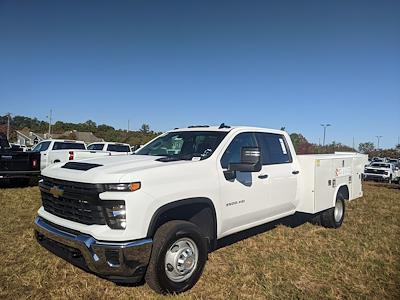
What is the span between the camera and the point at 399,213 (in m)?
9.42

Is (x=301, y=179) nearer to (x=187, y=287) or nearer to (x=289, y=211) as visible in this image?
(x=289, y=211)

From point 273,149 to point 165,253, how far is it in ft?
9.18

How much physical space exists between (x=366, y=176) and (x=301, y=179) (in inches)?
922

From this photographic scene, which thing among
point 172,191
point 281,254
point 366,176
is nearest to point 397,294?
point 281,254

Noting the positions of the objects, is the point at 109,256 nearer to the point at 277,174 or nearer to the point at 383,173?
the point at 277,174

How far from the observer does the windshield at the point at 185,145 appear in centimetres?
467

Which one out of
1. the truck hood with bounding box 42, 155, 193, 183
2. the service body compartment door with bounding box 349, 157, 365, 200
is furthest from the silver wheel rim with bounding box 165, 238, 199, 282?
the service body compartment door with bounding box 349, 157, 365, 200

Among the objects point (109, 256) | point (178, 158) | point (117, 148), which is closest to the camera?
point (109, 256)

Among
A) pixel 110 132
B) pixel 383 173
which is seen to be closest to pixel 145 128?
pixel 110 132

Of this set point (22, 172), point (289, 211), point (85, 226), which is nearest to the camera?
point (85, 226)

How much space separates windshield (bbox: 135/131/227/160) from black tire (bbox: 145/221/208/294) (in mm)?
1001

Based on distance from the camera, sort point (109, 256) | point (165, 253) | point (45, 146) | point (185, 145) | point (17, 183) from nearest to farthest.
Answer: point (109, 256)
point (165, 253)
point (185, 145)
point (17, 183)
point (45, 146)

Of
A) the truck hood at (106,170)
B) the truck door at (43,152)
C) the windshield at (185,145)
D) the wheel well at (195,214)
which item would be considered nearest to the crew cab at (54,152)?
the truck door at (43,152)

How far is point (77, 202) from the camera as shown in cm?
Result: 358
